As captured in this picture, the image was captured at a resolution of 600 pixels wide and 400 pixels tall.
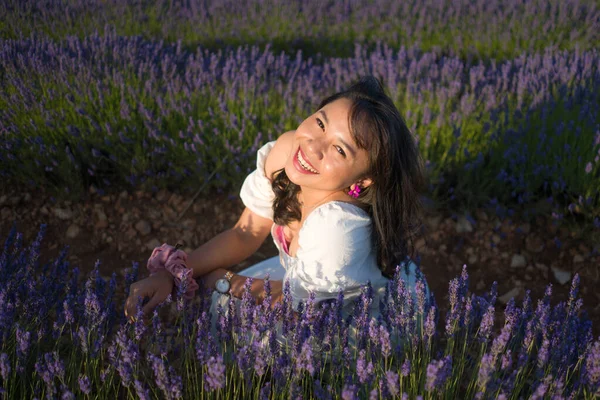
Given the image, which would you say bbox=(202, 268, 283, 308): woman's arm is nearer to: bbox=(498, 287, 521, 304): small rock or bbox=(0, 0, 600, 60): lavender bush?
bbox=(498, 287, 521, 304): small rock

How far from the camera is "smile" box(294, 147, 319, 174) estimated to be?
2.06 metres

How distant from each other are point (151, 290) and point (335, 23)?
4.07m

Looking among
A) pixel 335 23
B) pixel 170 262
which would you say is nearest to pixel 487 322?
pixel 170 262

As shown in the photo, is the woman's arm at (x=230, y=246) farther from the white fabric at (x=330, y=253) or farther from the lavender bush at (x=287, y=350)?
the white fabric at (x=330, y=253)

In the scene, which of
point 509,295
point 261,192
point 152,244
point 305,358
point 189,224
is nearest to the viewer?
point 305,358

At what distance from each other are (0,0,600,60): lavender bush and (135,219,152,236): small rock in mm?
1644

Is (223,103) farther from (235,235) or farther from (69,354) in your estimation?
(69,354)

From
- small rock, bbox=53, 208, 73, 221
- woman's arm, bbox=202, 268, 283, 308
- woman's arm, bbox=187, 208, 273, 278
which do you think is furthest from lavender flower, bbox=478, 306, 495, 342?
small rock, bbox=53, 208, 73, 221

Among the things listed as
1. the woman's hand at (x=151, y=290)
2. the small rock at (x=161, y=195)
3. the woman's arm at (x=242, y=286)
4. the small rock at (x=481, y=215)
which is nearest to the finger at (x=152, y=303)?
the woman's hand at (x=151, y=290)

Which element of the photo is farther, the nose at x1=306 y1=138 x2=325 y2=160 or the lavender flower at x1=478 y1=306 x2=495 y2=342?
the nose at x1=306 y1=138 x2=325 y2=160

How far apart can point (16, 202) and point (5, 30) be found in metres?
1.39

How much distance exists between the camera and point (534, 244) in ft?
11.1

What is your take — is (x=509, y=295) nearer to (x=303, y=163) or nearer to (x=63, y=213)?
(x=303, y=163)

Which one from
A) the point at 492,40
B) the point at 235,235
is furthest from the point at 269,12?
the point at 235,235
